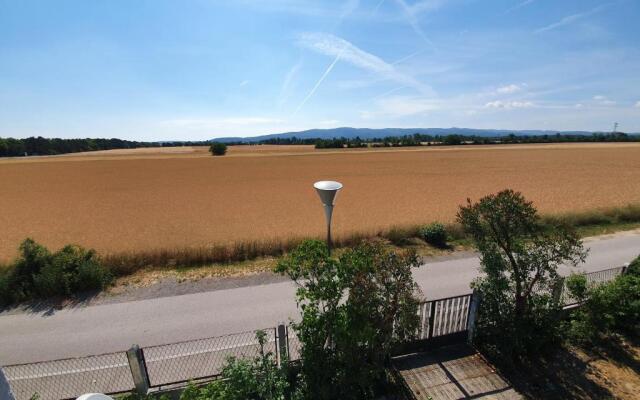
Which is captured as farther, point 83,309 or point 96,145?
point 96,145

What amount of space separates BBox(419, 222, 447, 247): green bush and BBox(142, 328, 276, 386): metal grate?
9609 mm

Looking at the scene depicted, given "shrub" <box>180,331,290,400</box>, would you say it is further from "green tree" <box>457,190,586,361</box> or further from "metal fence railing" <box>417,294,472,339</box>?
"green tree" <box>457,190,586,361</box>

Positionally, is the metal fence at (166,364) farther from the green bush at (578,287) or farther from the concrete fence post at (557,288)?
the green bush at (578,287)

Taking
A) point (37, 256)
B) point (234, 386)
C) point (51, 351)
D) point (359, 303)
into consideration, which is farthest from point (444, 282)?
point (37, 256)

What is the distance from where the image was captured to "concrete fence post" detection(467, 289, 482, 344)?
23.5 ft

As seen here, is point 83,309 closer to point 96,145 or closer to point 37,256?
point 37,256

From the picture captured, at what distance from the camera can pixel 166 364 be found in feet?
23.4

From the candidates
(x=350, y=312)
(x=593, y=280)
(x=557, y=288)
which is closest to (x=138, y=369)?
(x=350, y=312)

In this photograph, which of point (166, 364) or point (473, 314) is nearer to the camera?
point (166, 364)

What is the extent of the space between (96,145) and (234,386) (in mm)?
168685

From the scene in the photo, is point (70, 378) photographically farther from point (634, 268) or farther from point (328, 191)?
point (634, 268)

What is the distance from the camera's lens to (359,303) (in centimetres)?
522

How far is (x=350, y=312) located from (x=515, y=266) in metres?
4.27

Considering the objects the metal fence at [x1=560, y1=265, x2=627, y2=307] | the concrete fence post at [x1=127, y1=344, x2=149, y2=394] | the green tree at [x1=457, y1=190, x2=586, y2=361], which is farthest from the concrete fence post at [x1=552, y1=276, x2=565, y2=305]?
the concrete fence post at [x1=127, y1=344, x2=149, y2=394]
